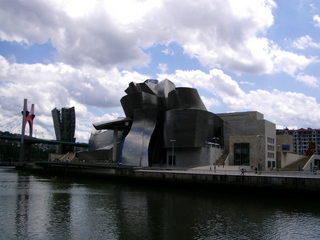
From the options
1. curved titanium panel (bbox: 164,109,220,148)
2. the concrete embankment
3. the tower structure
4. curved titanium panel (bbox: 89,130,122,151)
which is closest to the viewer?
the concrete embankment

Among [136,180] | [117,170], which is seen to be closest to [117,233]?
[136,180]

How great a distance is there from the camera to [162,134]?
172 feet

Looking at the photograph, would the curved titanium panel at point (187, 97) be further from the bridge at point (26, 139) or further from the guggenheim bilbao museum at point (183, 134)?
the bridge at point (26, 139)

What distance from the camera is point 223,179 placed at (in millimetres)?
30703

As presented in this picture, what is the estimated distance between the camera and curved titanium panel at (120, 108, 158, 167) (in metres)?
48.8

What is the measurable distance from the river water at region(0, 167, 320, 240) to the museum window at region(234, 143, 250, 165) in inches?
871

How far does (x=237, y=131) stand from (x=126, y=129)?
19.0m

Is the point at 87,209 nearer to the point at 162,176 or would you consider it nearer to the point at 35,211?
the point at 35,211

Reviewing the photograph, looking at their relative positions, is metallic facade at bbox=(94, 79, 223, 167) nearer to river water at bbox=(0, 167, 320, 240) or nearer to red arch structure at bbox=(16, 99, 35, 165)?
river water at bbox=(0, 167, 320, 240)

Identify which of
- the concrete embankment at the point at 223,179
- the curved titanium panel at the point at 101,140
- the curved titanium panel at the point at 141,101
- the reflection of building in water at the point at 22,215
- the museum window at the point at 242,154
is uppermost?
the curved titanium panel at the point at 141,101

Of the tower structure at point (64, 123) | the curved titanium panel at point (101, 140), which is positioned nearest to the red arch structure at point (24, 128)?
the tower structure at point (64, 123)

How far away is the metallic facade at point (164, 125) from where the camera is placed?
47969mm

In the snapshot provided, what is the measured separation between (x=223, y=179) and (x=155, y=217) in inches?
557

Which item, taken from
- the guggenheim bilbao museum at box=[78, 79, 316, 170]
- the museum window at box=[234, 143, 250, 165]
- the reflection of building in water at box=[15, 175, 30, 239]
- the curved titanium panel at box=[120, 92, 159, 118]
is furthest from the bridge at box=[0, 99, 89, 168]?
the reflection of building in water at box=[15, 175, 30, 239]
